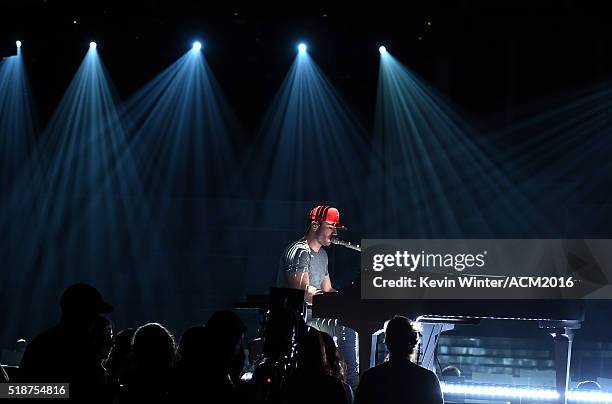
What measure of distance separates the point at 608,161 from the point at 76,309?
9295mm

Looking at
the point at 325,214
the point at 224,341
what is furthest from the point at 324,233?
the point at 224,341

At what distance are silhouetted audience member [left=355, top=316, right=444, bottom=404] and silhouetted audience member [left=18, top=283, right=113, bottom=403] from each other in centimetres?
127

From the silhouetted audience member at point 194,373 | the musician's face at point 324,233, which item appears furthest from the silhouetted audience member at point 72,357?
the musician's face at point 324,233

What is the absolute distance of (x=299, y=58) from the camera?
11492 millimetres

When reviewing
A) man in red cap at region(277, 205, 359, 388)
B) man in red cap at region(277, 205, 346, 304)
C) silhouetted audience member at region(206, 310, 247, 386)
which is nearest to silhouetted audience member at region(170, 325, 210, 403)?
silhouetted audience member at region(206, 310, 247, 386)

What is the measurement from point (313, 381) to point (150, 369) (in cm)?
80

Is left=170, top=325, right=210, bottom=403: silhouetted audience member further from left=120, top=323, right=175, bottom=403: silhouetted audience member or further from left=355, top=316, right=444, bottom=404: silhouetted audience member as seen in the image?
left=355, top=316, right=444, bottom=404: silhouetted audience member

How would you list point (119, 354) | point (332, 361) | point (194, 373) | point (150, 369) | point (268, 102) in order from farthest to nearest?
point (268, 102) < point (119, 354) < point (332, 361) < point (150, 369) < point (194, 373)

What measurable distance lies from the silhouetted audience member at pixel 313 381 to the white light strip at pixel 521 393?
2814 millimetres

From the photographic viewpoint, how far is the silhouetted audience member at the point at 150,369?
134 inches

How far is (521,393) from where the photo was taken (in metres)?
6.29

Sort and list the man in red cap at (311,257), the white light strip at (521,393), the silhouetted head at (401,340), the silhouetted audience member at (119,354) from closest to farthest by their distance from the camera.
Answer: the silhouetted head at (401,340) → the silhouetted audience member at (119,354) → the white light strip at (521,393) → the man in red cap at (311,257)

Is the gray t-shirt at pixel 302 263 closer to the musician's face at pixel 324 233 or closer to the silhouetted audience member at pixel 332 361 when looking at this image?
the musician's face at pixel 324 233

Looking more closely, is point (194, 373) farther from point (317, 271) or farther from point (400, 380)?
point (317, 271)
